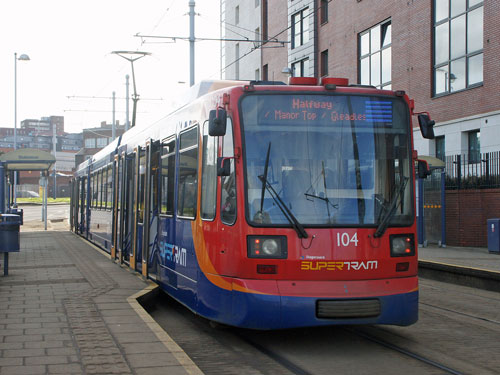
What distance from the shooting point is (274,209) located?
7.16 m

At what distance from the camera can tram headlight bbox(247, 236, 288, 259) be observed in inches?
277

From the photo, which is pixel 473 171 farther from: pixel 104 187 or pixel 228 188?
pixel 228 188

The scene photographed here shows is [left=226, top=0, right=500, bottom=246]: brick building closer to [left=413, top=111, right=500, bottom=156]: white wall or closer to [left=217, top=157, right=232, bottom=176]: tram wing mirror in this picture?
[left=413, top=111, right=500, bottom=156]: white wall

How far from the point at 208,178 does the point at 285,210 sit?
45.7 inches

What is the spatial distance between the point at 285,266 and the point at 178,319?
9.63ft

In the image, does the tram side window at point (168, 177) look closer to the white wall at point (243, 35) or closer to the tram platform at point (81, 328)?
the tram platform at point (81, 328)

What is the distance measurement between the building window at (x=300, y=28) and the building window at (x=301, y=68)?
88cm

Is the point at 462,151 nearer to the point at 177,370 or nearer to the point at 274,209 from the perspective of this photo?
the point at 274,209

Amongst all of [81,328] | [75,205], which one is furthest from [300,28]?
[81,328]

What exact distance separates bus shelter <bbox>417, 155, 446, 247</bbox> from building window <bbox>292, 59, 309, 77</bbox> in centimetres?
1599

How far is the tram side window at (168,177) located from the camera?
9.62 meters

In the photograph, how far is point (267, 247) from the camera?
7062 mm

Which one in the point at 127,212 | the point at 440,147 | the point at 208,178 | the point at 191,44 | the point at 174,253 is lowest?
the point at 174,253

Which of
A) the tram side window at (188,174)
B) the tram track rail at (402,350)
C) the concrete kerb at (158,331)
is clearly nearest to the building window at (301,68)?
the concrete kerb at (158,331)
